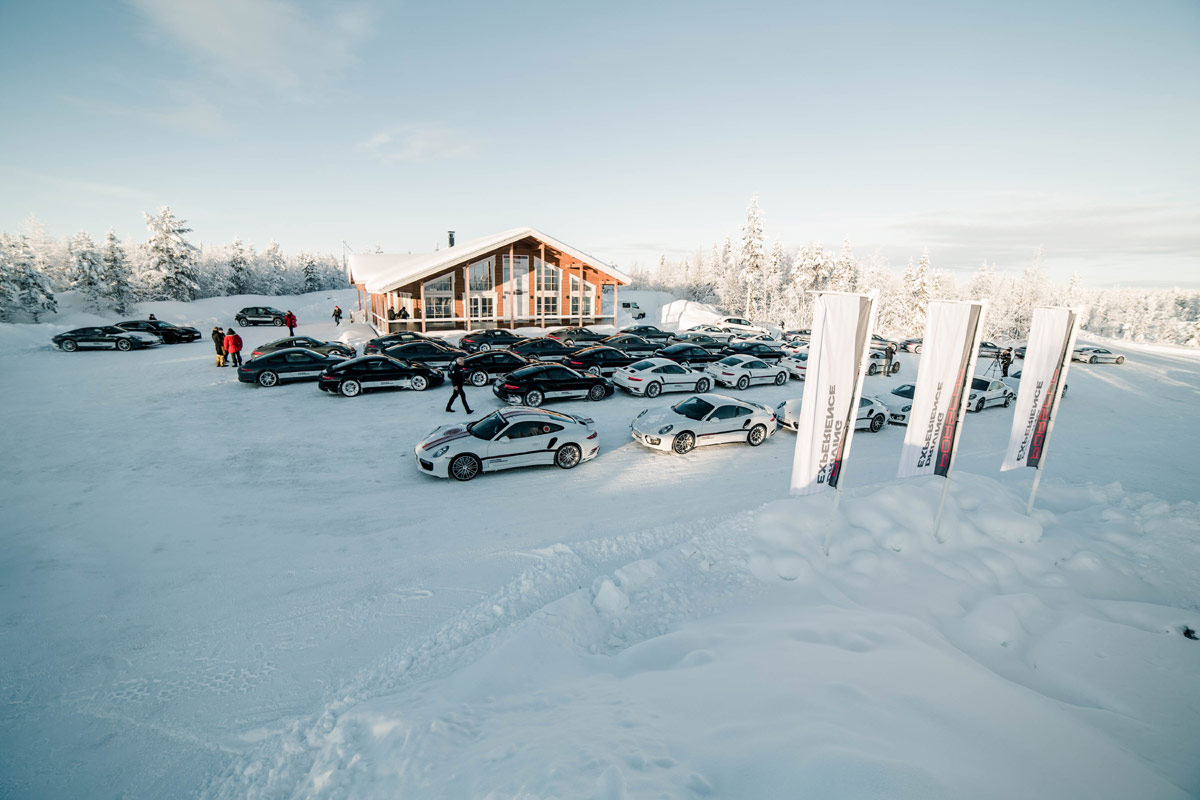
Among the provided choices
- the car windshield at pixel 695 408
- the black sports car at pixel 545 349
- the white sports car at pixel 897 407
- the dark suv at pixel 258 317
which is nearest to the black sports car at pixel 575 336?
the black sports car at pixel 545 349

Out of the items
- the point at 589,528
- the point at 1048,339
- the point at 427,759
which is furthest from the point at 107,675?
the point at 1048,339

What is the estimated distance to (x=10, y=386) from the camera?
17453 millimetres

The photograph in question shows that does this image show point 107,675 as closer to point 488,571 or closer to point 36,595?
point 36,595

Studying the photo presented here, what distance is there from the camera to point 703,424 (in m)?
13.5

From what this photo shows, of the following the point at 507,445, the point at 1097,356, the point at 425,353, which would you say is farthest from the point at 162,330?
the point at 1097,356

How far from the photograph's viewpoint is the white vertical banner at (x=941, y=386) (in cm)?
858

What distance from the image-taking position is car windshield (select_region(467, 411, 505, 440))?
1147 cm

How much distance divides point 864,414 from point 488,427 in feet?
39.2

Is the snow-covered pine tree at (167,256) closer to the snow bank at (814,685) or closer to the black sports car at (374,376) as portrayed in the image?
the black sports car at (374,376)

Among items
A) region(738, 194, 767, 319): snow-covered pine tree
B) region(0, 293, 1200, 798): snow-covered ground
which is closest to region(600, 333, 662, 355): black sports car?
region(0, 293, 1200, 798): snow-covered ground

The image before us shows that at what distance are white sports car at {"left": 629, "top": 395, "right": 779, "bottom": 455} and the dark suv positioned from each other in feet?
130

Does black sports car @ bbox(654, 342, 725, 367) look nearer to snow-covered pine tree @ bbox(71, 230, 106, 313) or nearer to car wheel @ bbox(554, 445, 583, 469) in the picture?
car wheel @ bbox(554, 445, 583, 469)

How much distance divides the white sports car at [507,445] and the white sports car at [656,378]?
700 cm

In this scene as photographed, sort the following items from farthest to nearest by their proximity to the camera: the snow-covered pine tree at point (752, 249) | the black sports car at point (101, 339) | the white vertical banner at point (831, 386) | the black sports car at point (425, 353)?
the snow-covered pine tree at point (752, 249), the black sports car at point (101, 339), the black sports car at point (425, 353), the white vertical banner at point (831, 386)
